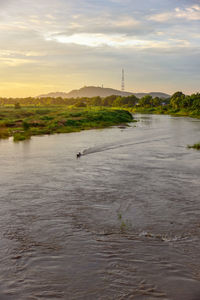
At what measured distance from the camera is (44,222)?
39.6 ft

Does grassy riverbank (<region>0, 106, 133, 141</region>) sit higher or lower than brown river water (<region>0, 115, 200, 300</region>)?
higher

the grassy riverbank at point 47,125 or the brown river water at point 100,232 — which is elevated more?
the grassy riverbank at point 47,125

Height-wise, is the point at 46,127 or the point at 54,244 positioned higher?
the point at 46,127

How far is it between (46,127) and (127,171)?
3113 centimetres

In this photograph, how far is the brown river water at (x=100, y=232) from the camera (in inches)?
314

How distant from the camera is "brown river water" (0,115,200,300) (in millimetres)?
7980

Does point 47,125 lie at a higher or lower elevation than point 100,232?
higher

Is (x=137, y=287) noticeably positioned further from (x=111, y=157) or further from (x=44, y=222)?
(x=111, y=157)

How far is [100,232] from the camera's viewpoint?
11.1 metres

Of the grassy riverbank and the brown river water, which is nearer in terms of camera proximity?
the brown river water

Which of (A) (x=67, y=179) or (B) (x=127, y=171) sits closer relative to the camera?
(A) (x=67, y=179)

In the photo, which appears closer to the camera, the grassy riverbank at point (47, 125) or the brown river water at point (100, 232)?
the brown river water at point (100, 232)

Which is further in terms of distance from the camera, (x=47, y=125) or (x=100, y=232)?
(x=47, y=125)

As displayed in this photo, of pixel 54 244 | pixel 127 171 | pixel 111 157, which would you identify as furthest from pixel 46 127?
pixel 54 244
